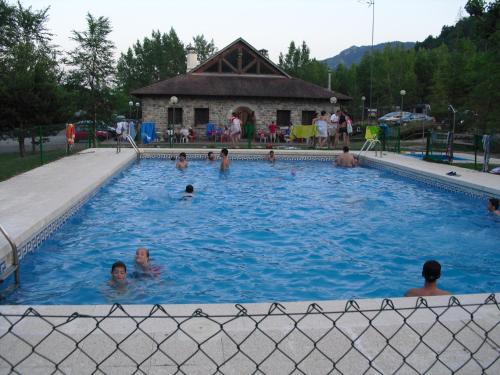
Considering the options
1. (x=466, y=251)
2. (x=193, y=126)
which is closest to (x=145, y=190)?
(x=466, y=251)

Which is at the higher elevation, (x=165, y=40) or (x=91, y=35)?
(x=165, y=40)

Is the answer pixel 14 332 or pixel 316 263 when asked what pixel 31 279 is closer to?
pixel 14 332


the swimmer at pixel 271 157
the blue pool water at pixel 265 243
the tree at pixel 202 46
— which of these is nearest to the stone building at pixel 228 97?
the swimmer at pixel 271 157

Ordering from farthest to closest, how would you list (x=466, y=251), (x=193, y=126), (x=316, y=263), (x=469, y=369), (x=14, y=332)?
(x=193, y=126) → (x=466, y=251) → (x=316, y=263) → (x=14, y=332) → (x=469, y=369)

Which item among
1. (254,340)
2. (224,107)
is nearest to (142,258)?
(254,340)

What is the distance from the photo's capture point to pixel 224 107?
95.7 ft

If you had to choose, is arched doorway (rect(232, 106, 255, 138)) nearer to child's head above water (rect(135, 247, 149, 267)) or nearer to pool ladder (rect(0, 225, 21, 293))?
child's head above water (rect(135, 247, 149, 267))

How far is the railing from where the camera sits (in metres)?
3.46

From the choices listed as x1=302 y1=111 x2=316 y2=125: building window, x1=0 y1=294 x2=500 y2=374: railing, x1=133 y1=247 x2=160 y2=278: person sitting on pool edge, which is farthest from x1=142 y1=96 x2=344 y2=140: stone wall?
x1=0 y1=294 x2=500 y2=374: railing

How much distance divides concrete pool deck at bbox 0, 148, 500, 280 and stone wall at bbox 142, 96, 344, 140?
847 centimetres

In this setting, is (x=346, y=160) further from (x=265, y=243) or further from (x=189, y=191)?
(x=265, y=243)

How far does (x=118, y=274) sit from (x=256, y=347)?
320 centimetres

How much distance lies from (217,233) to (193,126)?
20.1 metres

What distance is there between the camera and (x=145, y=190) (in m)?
13.7
